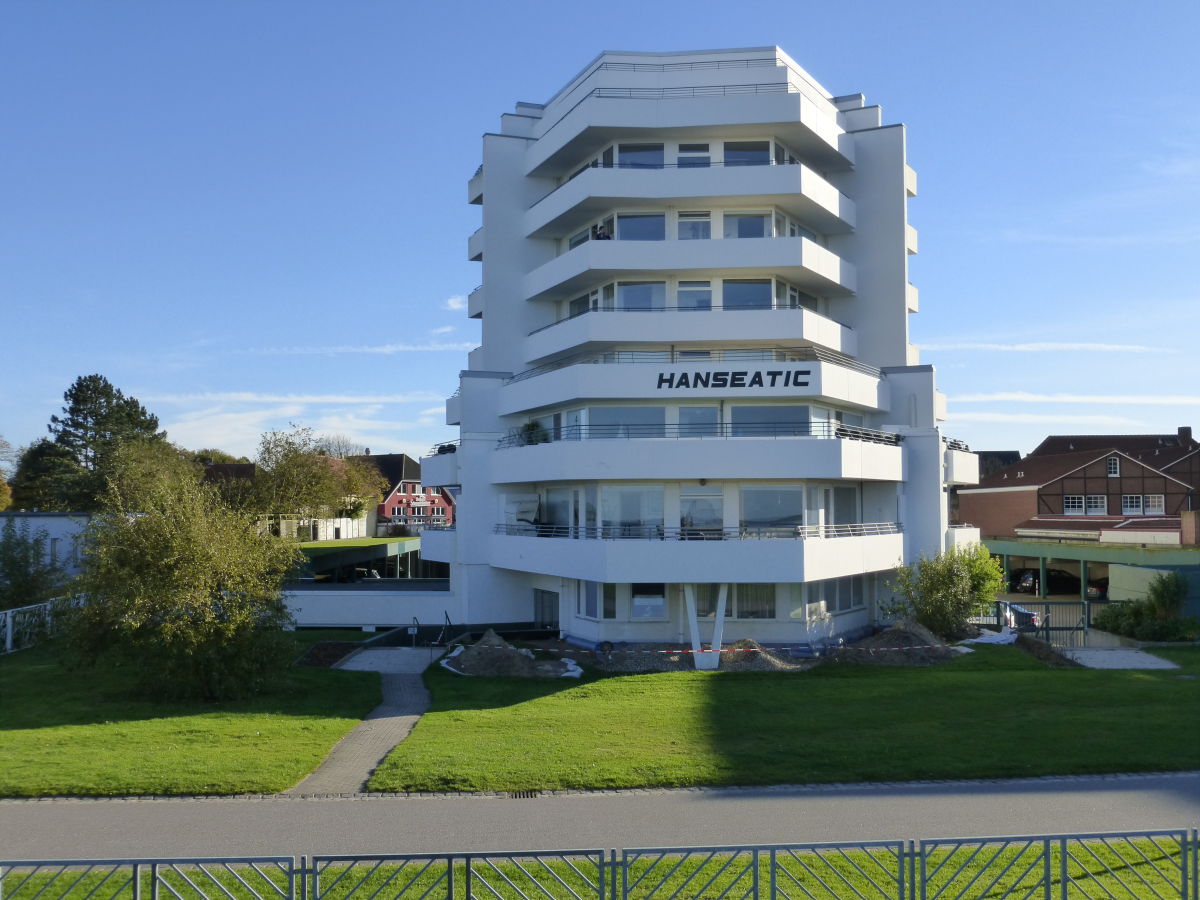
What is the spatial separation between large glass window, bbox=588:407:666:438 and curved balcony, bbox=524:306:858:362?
2.46 m

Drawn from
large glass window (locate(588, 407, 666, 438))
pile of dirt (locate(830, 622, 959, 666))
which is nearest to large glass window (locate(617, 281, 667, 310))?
large glass window (locate(588, 407, 666, 438))

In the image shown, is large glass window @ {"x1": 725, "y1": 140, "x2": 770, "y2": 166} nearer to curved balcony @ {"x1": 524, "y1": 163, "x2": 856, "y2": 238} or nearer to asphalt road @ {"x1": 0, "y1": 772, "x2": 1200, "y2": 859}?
curved balcony @ {"x1": 524, "y1": 163, "x2": 856, "y2": 238}

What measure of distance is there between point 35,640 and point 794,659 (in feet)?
82.7

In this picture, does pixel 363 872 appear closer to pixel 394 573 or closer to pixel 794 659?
pixel 794 659

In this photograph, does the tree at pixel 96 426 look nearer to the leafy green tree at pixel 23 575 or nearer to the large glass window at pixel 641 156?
the leafy green tree at pixel 23 575

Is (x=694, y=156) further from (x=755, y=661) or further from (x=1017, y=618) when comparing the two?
(x=1017, y=618)

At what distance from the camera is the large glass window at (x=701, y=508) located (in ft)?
99.9

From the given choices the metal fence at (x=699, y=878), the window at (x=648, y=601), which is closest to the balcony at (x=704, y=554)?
the window at (x=648, y=601)

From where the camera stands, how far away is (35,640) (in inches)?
1259

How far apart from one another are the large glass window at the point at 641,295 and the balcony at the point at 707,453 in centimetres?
482

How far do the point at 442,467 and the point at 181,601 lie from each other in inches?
715

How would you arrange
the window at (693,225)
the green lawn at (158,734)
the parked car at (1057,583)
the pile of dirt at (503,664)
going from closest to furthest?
the green lawn at (158,734)
the pile of dirt at (503,664)
the window at (693,225)
the parked car at (1057,583)

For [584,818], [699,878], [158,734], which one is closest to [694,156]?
[158,734]

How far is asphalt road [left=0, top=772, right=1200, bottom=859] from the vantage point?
12344 millimetres
